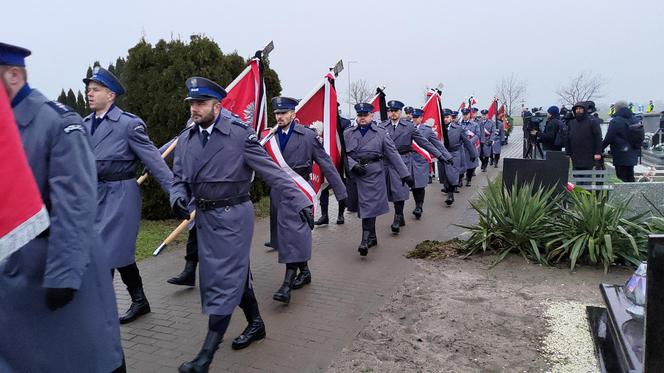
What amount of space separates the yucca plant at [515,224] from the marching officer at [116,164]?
3953 mm

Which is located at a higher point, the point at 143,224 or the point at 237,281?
the point at 237,281

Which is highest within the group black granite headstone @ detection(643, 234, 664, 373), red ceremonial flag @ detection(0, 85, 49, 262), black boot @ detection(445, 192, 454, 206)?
red ceremonial flag @ detection(0, 85, 49, 262)

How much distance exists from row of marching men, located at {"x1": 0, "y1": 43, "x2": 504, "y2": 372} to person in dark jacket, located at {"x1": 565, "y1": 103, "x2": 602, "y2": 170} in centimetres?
455

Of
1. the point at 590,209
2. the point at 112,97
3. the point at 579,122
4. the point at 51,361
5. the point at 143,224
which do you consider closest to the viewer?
the point at 51,361

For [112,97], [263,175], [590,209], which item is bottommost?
[590,209]

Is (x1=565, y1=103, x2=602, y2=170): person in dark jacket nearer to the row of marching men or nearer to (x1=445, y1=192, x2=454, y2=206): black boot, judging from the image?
(x1=445, y1=192, x2=454, y2=206): black boot

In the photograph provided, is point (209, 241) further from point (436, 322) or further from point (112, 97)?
point (436, 322)

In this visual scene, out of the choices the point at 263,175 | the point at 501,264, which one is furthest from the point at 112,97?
the point at 501,264

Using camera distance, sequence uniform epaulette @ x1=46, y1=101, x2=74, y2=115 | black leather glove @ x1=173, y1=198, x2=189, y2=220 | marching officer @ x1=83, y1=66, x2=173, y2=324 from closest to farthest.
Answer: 1. uniform epaulette @ x1=46, y1=101, x2=74, y2=115
2. black leather glove @ x1=173, y1=198, x2=189, y2=220
3. marching officer @ x1=83, y1=66, x2=173, y2=324

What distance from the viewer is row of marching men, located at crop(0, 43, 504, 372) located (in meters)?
2.22

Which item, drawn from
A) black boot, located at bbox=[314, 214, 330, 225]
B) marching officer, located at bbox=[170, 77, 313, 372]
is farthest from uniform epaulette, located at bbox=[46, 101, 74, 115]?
black boot, located at bbox=[314, 214, 330, 225]

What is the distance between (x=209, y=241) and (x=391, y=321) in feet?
5.96

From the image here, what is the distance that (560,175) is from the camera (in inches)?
278

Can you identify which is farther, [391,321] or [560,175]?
[560,175]
